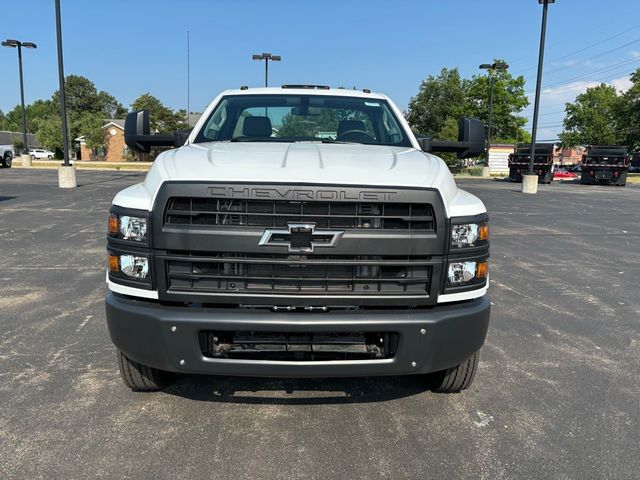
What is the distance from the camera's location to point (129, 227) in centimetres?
261

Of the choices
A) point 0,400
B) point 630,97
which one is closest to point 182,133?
point 0,400

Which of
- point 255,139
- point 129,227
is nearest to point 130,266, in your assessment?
point 129,227

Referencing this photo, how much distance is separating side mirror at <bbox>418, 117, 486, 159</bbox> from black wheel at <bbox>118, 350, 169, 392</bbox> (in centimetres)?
260

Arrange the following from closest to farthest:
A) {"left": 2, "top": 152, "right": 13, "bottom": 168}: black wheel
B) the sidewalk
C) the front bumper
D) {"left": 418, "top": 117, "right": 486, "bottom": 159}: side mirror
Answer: the front bumper
{"left": 418, "top": 117, "right": 486, "bottom": 159}: side mirror
{"left": 2, "top": 152, "right": 13, "bottom": 168}: black wheel
the sidewalk

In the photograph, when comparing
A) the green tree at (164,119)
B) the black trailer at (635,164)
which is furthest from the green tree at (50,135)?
the black trailer at (635,164)

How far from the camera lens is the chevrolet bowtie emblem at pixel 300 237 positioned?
8.19ft

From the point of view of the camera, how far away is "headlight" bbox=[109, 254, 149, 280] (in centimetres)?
259

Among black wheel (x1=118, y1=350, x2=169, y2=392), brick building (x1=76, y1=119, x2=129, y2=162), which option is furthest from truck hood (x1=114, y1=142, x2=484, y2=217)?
brick building (x1=76, y1=119, x2=129, y2=162)

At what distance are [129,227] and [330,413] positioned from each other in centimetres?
157

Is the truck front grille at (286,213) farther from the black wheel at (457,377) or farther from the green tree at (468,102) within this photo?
the green tree at (468,102)

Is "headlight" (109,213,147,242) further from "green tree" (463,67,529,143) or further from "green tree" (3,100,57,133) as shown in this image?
"green tree" (3,100,57,133)

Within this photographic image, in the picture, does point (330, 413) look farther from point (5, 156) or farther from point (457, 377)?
point (5, 156)

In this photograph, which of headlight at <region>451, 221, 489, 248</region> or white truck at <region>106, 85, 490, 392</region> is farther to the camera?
headlight at <region>451, 221, 489, 248</region>

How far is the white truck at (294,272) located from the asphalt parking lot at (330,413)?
46cm
